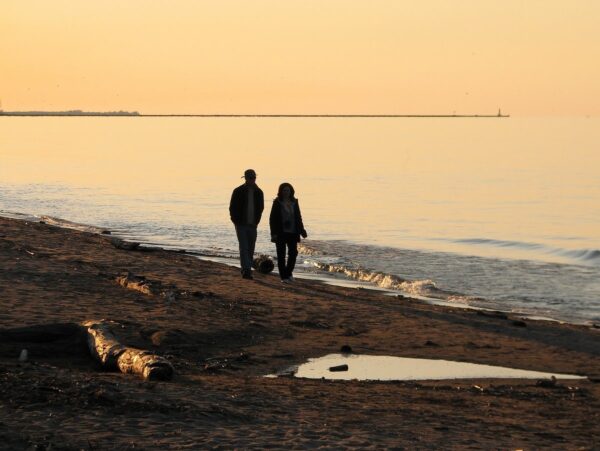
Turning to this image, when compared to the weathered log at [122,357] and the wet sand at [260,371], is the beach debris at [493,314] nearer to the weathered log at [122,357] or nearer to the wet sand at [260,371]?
the wet sand at [260,371]

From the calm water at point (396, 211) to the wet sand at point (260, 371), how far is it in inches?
169

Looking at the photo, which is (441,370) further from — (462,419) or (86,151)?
(86,151)

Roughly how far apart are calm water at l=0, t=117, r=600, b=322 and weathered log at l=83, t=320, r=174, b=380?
9.19m

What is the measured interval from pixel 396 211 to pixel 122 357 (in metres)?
35.4

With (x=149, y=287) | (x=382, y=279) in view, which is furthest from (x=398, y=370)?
(x=382, y=279)

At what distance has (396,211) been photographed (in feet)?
149

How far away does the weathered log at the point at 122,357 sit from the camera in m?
9.88

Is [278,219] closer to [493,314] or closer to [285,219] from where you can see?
[285,219]

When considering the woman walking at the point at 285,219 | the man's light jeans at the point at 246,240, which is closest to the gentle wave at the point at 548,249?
the woman walking at the point at 285,219

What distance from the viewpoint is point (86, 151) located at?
111 m

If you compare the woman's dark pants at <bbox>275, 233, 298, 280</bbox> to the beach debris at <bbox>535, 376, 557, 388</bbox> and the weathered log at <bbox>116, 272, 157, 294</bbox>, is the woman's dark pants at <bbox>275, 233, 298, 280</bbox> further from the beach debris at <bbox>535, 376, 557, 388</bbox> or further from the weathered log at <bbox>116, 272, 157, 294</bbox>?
the beach debris at <bbox>535, 376, 557, 388</bbox>

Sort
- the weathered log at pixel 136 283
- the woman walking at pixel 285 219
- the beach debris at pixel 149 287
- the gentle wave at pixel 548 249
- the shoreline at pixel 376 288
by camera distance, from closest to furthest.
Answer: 1. the beach debris at pixel 149 287
2. the weathered log at pixel 136 283
3. the shoreline at pixel 376 288
4. the woman walking at pixel 285 219
5. the gentle wave at pixel 548 249

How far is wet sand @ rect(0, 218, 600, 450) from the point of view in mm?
8102

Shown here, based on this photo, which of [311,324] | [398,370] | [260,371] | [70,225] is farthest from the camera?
[70,225]
